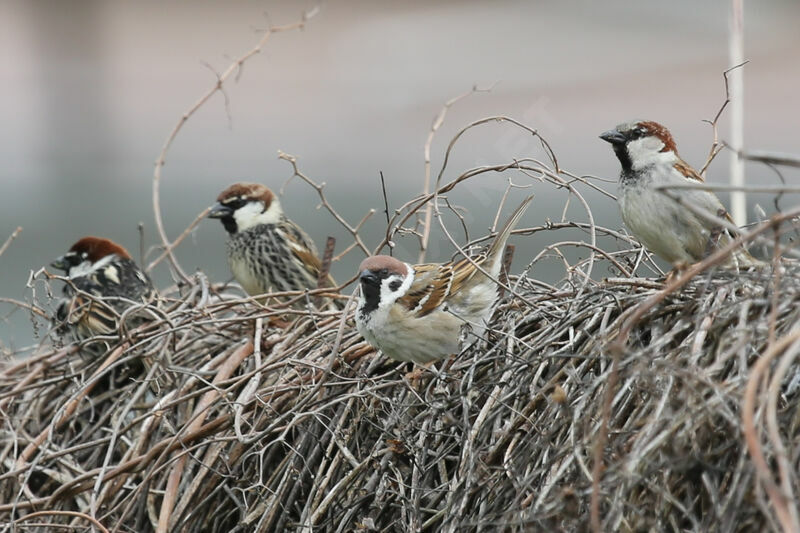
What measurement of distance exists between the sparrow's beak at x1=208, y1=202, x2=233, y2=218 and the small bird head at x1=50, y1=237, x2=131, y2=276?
0.49 metres

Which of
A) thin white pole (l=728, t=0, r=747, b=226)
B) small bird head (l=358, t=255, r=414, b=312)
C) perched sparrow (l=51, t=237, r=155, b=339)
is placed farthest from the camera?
perched sparrow (l=51, t=237, r=155, b=339)

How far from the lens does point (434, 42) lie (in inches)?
494

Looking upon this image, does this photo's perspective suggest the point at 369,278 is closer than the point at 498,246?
Yes

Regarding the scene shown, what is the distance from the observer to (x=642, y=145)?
3.13 metres

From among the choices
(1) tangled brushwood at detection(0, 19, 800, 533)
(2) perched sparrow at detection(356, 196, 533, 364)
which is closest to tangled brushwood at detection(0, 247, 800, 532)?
(1) tangled brushwood at detection(0, 19, 800, 533)

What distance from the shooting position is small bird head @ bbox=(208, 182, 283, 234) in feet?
15.1

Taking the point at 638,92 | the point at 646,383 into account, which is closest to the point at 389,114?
the point at 638,92

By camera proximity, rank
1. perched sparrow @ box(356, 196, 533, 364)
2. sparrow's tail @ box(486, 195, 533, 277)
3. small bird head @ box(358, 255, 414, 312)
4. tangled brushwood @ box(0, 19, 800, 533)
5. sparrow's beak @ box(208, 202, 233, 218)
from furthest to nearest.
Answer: sparrow's beak @ box(208, 202, 233, 218) → sparrow's tail @ box(486, 195, 533, 277) → small bird head @ box(358, 255, 414, 312) → perched sparrow @ box(356, 196, 533, 364) → tangled brushwood @ box(0, 19, 800, 533)

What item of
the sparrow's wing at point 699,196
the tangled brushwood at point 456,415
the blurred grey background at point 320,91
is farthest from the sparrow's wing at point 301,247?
the blurred grey background at point 320,91

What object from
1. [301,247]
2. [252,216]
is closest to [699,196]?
[301,247]

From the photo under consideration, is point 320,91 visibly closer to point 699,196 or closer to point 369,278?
point 699,196

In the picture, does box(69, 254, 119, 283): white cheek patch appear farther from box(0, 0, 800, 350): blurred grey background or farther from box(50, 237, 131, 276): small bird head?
box(0, 0, 800, 350): blurred grey background

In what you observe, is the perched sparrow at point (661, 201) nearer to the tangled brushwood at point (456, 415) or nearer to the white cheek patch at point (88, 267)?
the tangled brushwood at point (456, 415)

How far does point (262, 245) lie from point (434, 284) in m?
1.72
